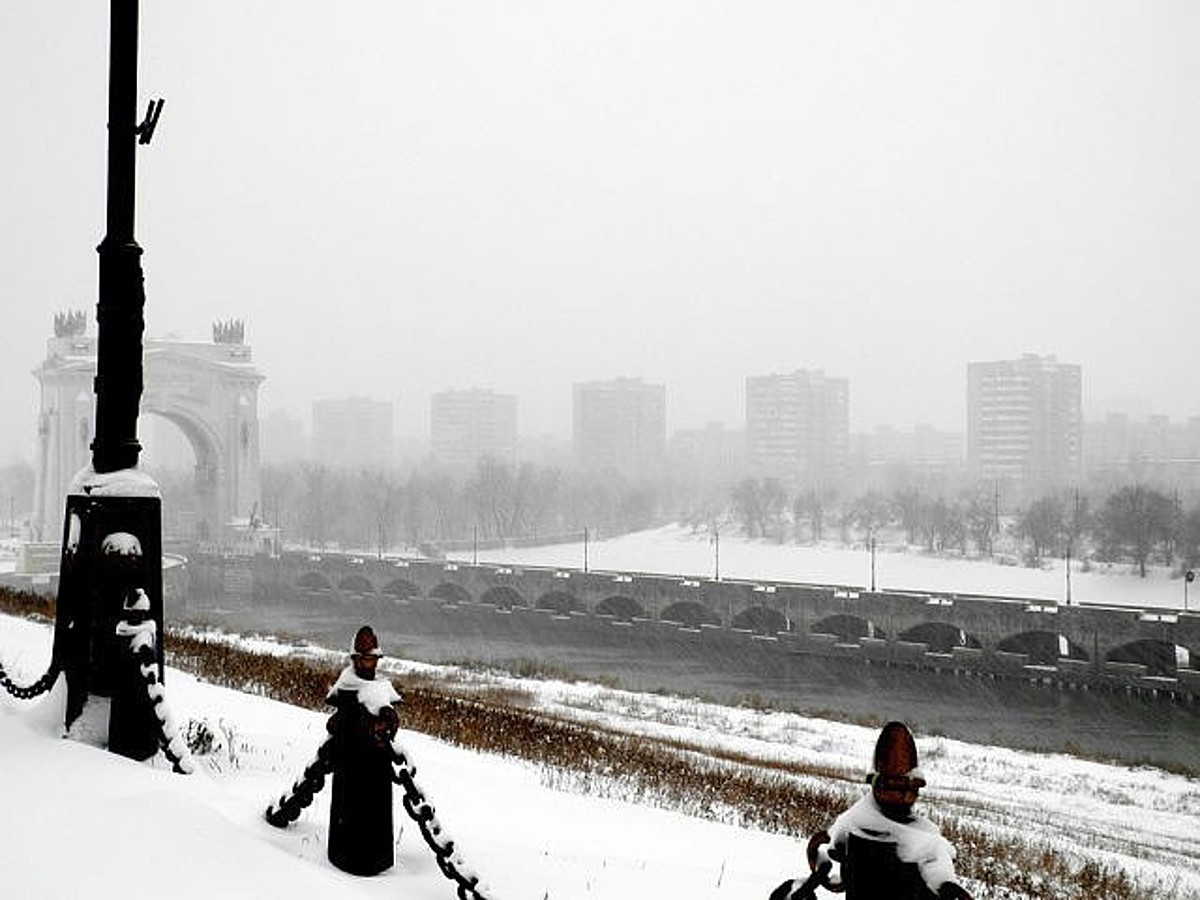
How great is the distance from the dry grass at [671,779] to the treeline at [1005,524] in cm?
4374

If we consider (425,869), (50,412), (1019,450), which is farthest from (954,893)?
(1019,450)

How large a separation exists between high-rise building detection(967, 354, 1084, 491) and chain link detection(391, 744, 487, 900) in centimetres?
15516

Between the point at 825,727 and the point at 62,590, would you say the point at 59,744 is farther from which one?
the point at 825,727

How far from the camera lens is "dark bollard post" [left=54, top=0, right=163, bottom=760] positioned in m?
6.02

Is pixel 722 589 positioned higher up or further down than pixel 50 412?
further down

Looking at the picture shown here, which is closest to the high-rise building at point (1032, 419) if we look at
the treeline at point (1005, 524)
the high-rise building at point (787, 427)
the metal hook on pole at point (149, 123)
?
the treeline at point (1005, 524)

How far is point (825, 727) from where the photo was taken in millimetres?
27734

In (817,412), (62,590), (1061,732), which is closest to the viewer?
(62,590)

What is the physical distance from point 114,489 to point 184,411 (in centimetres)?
6921

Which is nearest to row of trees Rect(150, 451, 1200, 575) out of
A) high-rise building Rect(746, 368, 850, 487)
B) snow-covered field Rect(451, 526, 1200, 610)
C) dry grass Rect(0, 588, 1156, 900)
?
snow-covered field Rect(451, 526, 1200, 610)

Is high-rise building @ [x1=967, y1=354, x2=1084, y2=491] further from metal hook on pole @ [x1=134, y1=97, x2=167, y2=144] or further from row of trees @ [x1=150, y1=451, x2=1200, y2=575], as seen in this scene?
metal hook on pole @ [x1=134, y1=97, x2=167, y2=144]

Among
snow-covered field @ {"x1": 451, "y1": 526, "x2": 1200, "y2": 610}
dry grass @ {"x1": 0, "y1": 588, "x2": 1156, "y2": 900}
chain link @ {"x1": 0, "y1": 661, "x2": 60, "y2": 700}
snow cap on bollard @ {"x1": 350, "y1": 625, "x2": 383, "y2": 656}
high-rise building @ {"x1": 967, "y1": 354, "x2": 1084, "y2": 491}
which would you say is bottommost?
snow-covered field @ {"x1": 451, "y1": 526, "x2": 1200, "y2": 610}

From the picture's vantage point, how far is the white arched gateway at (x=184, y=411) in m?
66.0

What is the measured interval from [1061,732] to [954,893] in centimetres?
3147
